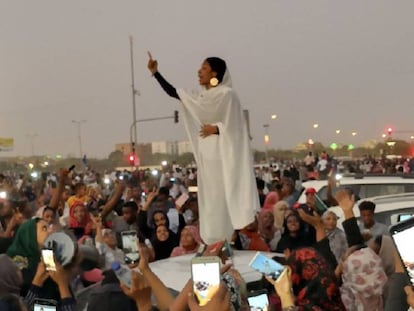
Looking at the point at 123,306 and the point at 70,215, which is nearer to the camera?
the point at 123,306

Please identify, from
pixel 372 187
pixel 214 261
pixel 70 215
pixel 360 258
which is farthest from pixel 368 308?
pixel 372 187

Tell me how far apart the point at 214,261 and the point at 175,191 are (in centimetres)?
1407

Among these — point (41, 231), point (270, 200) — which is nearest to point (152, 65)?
point (41, 231)

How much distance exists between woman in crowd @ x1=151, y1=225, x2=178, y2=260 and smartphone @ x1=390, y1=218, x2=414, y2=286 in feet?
18.2

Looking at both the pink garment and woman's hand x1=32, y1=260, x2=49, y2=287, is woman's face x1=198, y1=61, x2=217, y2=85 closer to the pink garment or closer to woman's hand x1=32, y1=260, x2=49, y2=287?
woman's hand x1=32, y1=260, x2=49, y2=287

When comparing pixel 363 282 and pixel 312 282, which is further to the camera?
pixel 363 282

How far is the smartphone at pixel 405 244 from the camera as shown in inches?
89.1

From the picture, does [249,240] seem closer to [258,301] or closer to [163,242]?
[163,242]

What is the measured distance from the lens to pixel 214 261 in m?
2.82

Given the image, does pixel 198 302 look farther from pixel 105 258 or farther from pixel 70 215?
pixel 70 215

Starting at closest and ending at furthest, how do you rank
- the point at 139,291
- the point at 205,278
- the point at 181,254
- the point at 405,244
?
the point at 405,244 < the point at 205,278 < the point at 139,291 < the point at 181,254

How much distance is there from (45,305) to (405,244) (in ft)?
8.27

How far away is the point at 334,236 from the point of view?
7.11 metres

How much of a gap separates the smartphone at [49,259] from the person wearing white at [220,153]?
1456 millimetres
